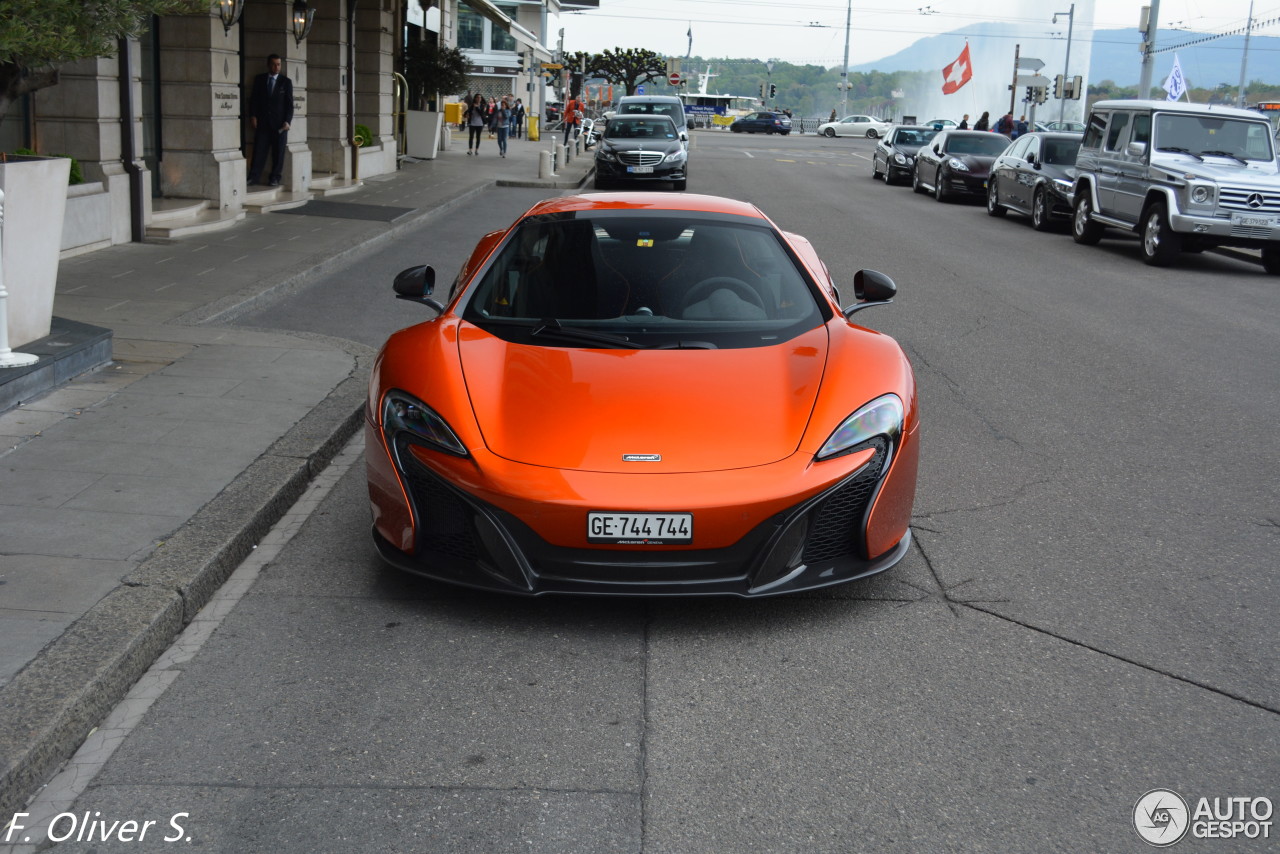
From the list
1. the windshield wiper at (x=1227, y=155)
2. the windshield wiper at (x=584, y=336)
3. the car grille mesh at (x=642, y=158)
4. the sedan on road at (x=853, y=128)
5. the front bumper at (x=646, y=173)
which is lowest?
the windshield wiper at (x=584, y=336)

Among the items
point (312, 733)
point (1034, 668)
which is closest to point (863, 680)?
point (1034, 668)

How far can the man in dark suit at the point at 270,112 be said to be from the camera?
18250mm

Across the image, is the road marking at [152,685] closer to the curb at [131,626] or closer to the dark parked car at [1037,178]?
the curb at [131,626]

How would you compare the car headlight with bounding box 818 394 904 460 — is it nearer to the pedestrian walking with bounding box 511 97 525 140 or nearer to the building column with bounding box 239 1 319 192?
the building column with bounding box 239 1 319 192

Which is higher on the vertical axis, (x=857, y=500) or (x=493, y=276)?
(x=493, y=276)

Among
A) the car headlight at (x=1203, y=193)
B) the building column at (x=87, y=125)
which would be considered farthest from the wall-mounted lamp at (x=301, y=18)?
the car headlight at (x=1203, y=193)

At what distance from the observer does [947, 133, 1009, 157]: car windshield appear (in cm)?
2684

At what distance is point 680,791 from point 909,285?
10.9 metres

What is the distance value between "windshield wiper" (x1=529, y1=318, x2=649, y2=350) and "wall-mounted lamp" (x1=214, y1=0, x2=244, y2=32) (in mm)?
11503

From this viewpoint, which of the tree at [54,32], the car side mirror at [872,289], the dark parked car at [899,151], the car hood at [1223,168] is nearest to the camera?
the car side mirror at [872,289]

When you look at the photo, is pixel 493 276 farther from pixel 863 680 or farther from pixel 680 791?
pixel 680 791

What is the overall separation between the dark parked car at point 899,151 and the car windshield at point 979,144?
313cm

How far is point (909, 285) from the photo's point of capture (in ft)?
44.4

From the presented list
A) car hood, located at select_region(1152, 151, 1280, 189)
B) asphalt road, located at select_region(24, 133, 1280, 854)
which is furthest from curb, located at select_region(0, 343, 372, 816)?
car hood, located at select_region(1152, 151, 1280, 189)
